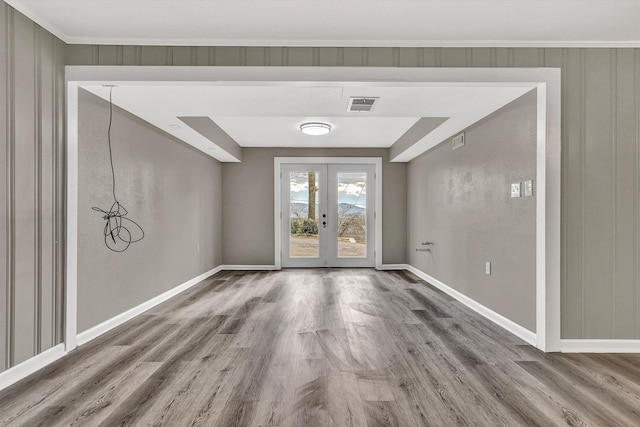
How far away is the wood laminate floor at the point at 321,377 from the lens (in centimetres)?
185

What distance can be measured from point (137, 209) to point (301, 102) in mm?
2120

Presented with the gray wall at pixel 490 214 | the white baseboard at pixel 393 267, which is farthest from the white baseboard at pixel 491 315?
the white baseboard at pixel 393 267

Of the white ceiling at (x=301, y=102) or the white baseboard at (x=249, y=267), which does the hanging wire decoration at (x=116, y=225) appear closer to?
the white ceiling at (x=301, y=102)

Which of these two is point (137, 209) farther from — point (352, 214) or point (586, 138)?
point (586, 138)

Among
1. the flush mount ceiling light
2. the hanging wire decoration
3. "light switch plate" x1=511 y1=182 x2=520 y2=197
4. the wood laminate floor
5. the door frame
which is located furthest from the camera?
the door frame

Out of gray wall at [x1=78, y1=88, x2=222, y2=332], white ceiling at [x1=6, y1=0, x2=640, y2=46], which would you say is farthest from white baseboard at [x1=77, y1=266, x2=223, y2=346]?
white ceiling at [x1=6, y1=0, x2=640, y2=46]

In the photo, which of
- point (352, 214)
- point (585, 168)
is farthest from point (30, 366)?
point (352, 214)

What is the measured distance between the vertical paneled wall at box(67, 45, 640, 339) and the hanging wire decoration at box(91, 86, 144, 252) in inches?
55.9

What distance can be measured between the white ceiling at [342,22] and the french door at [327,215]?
4.16 m

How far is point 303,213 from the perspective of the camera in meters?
6.82

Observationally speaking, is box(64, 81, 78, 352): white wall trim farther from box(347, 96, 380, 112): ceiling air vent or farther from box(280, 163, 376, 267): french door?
box(280, 163, 376, 267): french door

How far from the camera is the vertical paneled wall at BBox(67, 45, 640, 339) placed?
106 inches

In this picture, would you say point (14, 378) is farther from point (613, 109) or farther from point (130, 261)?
point (613, 109)

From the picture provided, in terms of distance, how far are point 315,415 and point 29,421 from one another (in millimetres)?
1477
